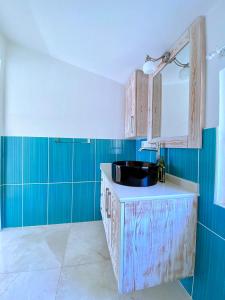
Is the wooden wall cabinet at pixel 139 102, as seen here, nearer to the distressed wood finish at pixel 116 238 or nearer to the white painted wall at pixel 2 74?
the distressed wood finish at pixel 116 238

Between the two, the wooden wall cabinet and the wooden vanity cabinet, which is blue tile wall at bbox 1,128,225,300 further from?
the wooden vanity cabinet

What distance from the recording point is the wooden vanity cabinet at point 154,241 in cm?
101

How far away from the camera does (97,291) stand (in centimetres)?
124

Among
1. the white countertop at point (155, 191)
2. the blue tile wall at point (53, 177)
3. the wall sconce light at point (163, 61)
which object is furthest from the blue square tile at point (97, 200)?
the wall sconce light at point (163, 61)

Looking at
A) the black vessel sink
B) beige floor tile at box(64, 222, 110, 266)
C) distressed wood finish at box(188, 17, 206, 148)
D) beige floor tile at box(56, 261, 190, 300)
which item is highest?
distressed wood finish at box(188, 17, 206, 148)

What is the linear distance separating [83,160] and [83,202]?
0.58 m

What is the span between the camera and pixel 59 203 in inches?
88.4

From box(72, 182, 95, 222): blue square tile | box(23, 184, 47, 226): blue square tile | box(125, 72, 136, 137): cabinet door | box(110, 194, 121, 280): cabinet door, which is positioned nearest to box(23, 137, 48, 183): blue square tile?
box(23, 184, 47, 226): blue square tile

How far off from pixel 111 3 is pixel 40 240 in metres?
2.24

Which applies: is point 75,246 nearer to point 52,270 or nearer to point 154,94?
point 52,270

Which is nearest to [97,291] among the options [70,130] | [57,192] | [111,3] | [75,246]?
[75,246]

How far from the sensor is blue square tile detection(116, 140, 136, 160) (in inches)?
93.9

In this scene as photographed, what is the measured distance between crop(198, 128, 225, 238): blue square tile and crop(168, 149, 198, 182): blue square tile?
60 mm

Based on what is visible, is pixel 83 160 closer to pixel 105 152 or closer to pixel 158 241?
pixel 105 152
